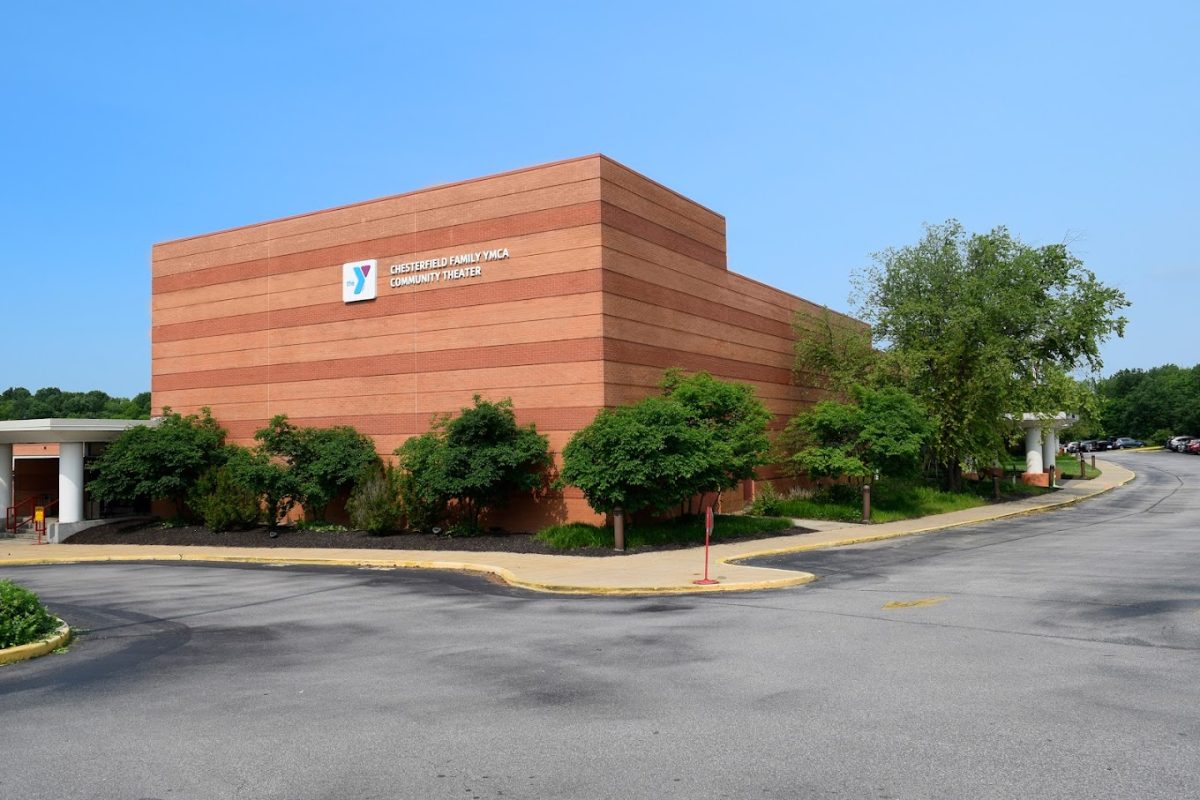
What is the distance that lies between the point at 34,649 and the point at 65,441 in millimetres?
23836

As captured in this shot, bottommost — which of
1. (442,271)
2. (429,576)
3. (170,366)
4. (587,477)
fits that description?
(429,576)

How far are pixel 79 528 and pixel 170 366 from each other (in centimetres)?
697

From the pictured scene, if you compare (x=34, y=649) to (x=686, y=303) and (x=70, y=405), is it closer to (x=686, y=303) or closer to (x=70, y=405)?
(x=686, y=303)

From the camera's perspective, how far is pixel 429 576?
19.5 metres

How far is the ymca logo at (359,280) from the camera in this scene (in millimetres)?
29391

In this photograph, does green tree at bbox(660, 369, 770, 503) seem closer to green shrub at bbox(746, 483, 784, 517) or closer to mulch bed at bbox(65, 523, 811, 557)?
mulch bed at bbox(65, 523, 811, 557)

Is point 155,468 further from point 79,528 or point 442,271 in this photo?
point 442,271

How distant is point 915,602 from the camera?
13.7m

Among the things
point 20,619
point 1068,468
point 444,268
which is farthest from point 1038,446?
point 20,619

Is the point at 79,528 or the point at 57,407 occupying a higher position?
the point at 57,407

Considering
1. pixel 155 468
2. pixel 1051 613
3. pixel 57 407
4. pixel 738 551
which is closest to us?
pixel 1051 613

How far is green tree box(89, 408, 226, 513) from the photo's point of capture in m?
30.2

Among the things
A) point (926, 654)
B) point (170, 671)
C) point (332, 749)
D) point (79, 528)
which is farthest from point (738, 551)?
point (79, 528)

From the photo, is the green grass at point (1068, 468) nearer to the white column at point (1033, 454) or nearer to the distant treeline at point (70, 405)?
the white column at point (1033, 454)
